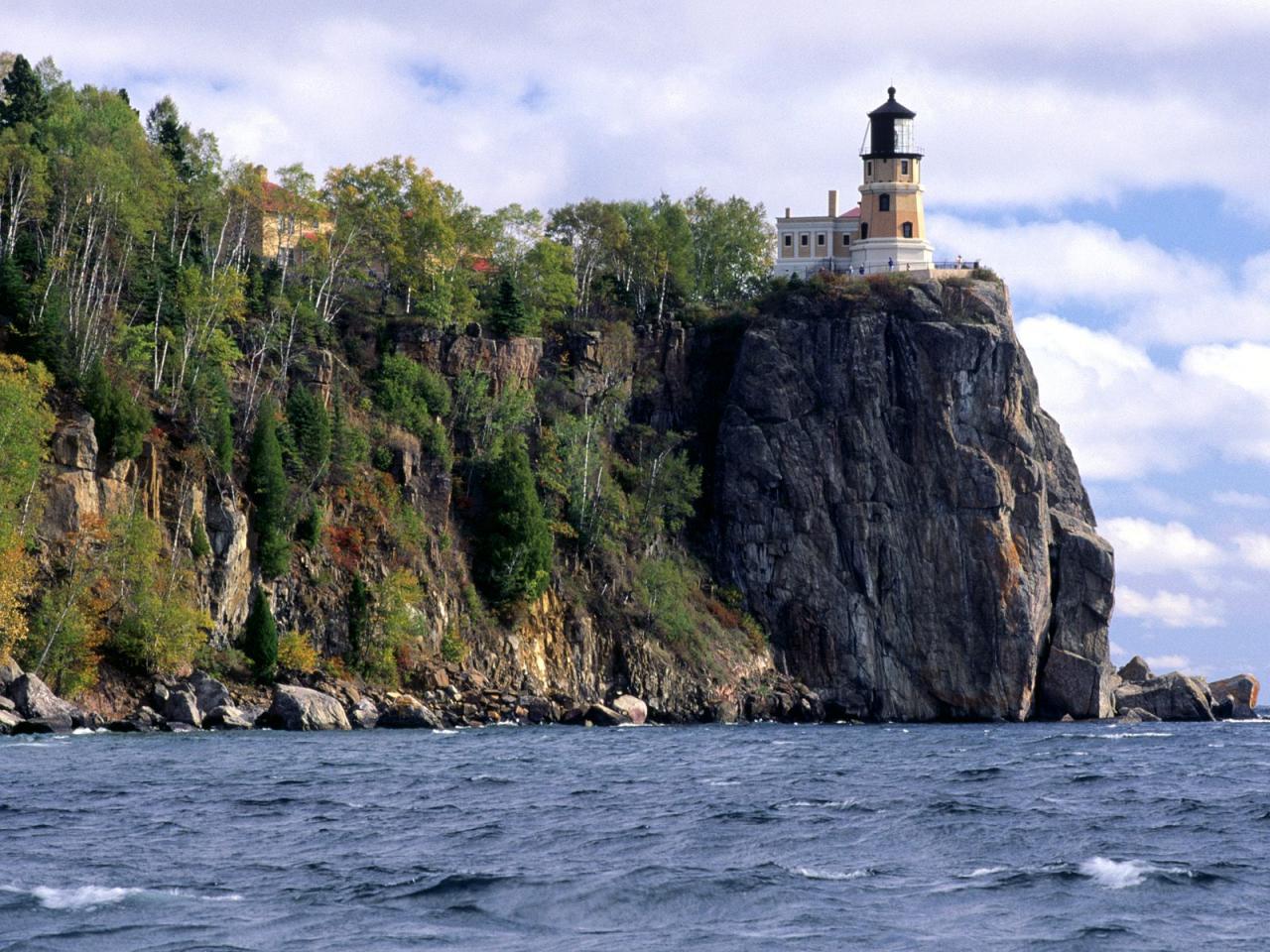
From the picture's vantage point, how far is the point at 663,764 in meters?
65.5

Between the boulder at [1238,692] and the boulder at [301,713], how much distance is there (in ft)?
252

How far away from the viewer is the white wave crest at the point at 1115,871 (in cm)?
3553

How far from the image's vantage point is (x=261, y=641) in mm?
91625

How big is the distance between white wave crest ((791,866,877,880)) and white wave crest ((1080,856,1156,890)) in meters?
4.32

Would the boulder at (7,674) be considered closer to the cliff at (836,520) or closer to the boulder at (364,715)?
the boulder at (364,715)

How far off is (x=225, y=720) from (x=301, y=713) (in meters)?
3.76

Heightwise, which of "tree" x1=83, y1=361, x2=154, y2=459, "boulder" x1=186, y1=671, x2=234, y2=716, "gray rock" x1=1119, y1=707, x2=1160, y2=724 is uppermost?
"tree" x1=83, y1=361, x2=154, y2=459

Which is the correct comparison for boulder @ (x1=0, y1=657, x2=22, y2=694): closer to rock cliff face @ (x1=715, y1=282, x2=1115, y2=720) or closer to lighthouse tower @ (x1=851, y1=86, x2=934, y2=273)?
rock cliff face @ (x1=715, y1=282, x2=1115, y2=720)

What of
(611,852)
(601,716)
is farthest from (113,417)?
(611,852)

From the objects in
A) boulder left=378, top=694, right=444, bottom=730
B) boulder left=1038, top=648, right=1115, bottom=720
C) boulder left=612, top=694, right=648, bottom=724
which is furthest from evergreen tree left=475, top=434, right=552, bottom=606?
boulder left=1038, top=648, right=1115, bottom=720

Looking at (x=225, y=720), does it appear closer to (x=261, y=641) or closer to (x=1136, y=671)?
(x=261, y=641)

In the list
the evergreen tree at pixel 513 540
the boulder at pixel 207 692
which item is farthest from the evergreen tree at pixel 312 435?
the boulder at pixel 207 692

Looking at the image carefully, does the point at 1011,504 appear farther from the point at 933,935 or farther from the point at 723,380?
the point at 933,935

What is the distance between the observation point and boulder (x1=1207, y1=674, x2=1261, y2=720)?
138 meters
